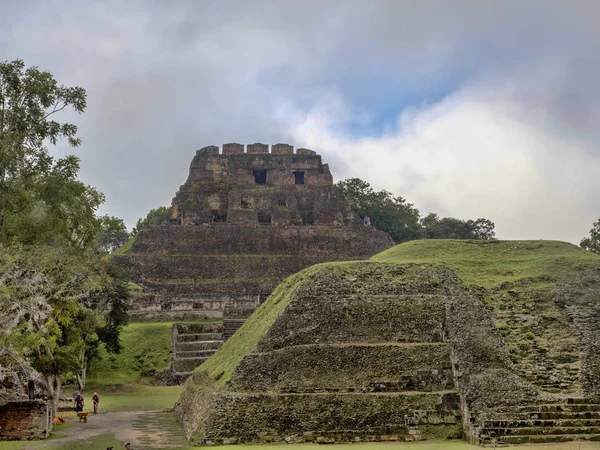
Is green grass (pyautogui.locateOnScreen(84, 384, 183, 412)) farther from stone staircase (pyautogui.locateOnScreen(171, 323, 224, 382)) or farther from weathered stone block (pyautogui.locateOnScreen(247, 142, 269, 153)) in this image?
weathered stone block (pyautogui.locateOnScreen(247, 142, 269, 153))

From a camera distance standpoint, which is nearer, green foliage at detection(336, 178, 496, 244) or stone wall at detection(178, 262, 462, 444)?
stone wall at detection(178, 262, 462, 444)

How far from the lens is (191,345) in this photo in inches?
1272

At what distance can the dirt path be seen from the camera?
1680 cm

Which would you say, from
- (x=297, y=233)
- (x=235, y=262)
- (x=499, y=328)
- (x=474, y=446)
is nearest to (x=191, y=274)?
(x=235, y=262)

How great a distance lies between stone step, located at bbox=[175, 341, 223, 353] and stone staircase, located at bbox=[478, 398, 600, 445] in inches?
738

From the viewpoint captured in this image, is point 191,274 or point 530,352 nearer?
point 530,352

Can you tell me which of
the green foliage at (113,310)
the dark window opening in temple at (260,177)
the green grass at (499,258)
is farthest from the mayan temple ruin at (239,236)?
the green grass at (499,258)

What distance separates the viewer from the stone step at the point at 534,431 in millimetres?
14468

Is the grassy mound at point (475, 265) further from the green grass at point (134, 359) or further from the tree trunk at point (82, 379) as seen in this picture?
the green grass at point (134, 359)

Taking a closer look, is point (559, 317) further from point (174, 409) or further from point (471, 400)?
point (174, 409)

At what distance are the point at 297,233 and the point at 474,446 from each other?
1127 inches

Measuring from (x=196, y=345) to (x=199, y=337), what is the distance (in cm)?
90

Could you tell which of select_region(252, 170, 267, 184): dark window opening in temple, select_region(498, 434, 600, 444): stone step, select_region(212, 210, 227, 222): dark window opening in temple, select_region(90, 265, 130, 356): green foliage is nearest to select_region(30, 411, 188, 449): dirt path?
select_region(498, 434, 600, 444): stone step

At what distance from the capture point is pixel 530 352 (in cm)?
1722
